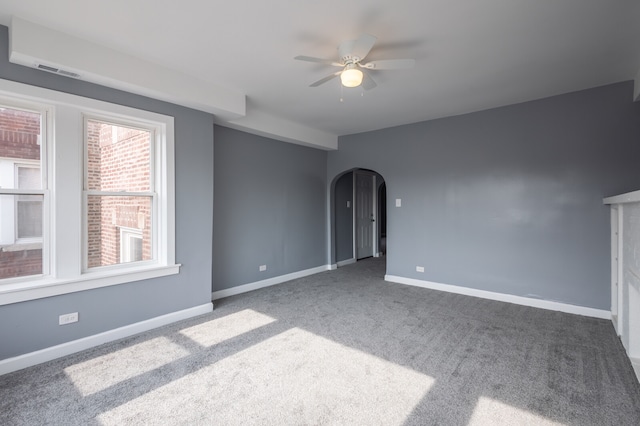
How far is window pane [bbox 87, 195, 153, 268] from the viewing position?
2.95m

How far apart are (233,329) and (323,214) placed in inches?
131

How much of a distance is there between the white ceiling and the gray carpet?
2719 millimetres

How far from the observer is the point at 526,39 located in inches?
99.9

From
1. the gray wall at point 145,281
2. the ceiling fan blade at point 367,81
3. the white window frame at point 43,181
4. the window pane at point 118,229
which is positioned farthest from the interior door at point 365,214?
the white window frame at point 43,181

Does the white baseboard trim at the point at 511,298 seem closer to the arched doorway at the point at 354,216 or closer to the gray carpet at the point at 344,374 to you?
the gray carpet at the point at 344,374

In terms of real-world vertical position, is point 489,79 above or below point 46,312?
above

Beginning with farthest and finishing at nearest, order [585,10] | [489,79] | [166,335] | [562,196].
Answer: [562,196], [489,79], [166,335], [585,10]

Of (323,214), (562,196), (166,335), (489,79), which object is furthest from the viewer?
(323,214)

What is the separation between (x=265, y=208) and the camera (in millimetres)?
4996

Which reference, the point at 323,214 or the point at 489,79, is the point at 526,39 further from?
the point at 323,214

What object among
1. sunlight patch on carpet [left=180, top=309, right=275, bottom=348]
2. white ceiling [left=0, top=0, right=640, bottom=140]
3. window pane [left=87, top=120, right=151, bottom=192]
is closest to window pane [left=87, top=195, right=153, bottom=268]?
window pane [left=87, top=120, right=151, bottom=192]

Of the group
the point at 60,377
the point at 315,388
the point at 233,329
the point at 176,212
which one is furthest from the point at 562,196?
the point at 60,377

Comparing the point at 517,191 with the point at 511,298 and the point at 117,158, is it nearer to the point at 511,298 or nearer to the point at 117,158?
the point at 511,298

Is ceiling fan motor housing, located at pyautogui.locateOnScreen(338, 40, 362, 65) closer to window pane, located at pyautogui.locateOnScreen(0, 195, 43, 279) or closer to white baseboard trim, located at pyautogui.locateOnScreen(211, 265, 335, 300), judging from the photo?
window pane, located at pyautogui.locateOnScreen(0, 195, 43, 279)
